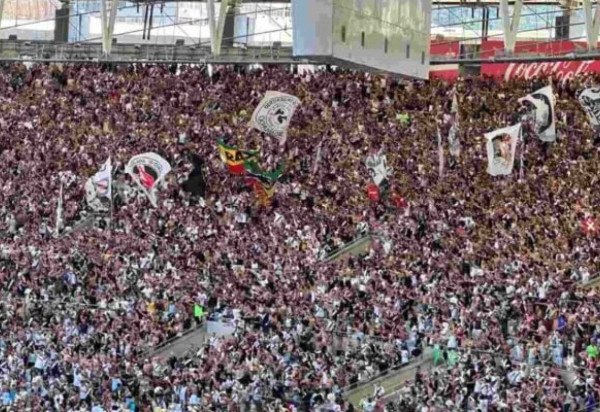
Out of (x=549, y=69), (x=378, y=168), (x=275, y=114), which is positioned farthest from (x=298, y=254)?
(x=549, y=69)

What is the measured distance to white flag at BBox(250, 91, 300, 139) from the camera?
52.9 meters

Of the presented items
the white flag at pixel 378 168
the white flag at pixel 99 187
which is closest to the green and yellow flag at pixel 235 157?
the white flag at pixel 99 187

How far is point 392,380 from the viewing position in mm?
40594

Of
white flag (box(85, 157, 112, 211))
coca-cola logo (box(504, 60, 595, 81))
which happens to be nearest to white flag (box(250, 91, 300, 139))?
white flag (box(85, 157, 112, 211))

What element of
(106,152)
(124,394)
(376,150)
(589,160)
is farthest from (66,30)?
(124,394)

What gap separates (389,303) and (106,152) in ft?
48.7

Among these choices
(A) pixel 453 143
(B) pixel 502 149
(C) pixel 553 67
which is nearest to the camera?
(B) pixel 502 149

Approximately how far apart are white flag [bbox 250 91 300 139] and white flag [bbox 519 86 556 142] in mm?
6218

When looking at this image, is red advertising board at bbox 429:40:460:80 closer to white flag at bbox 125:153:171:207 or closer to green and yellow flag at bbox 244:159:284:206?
green and yellow flag at bbox 244:159:284:206

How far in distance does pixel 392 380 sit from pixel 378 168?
10.5 m

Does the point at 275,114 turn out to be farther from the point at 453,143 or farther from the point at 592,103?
the point at 592,103

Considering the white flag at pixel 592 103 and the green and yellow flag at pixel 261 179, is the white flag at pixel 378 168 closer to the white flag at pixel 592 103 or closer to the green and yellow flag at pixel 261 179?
the green and yellow flag at pixel 261 179

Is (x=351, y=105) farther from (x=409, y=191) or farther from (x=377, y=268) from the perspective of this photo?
(x=377, y=268)

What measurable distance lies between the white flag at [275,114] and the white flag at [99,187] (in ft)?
13.5
